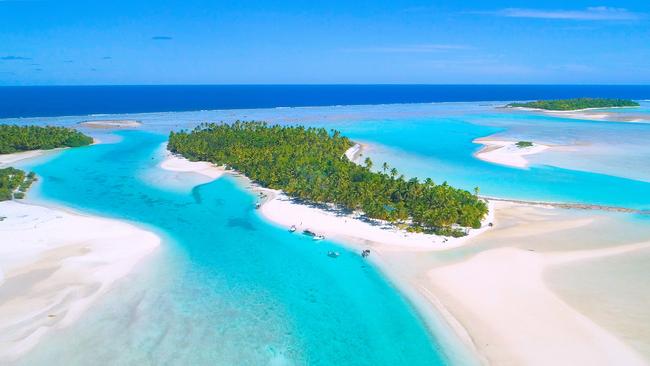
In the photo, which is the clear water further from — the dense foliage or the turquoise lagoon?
the dense foliage

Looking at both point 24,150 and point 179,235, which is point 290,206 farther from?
point 24,150

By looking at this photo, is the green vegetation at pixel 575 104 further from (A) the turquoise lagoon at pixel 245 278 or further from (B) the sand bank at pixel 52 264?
(B) the sand bank at pixel 52 264

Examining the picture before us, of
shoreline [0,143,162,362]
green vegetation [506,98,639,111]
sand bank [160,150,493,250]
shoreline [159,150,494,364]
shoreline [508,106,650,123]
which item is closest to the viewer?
shoreline [159,150,494,364]

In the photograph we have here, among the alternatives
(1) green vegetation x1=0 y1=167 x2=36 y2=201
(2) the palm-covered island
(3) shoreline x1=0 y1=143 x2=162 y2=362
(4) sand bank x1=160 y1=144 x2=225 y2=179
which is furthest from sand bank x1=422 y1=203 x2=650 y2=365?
(2) the palm-covered island

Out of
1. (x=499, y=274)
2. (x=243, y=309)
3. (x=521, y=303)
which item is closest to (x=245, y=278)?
(x=243, y=309)

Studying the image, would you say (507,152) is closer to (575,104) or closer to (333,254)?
(333,254)
